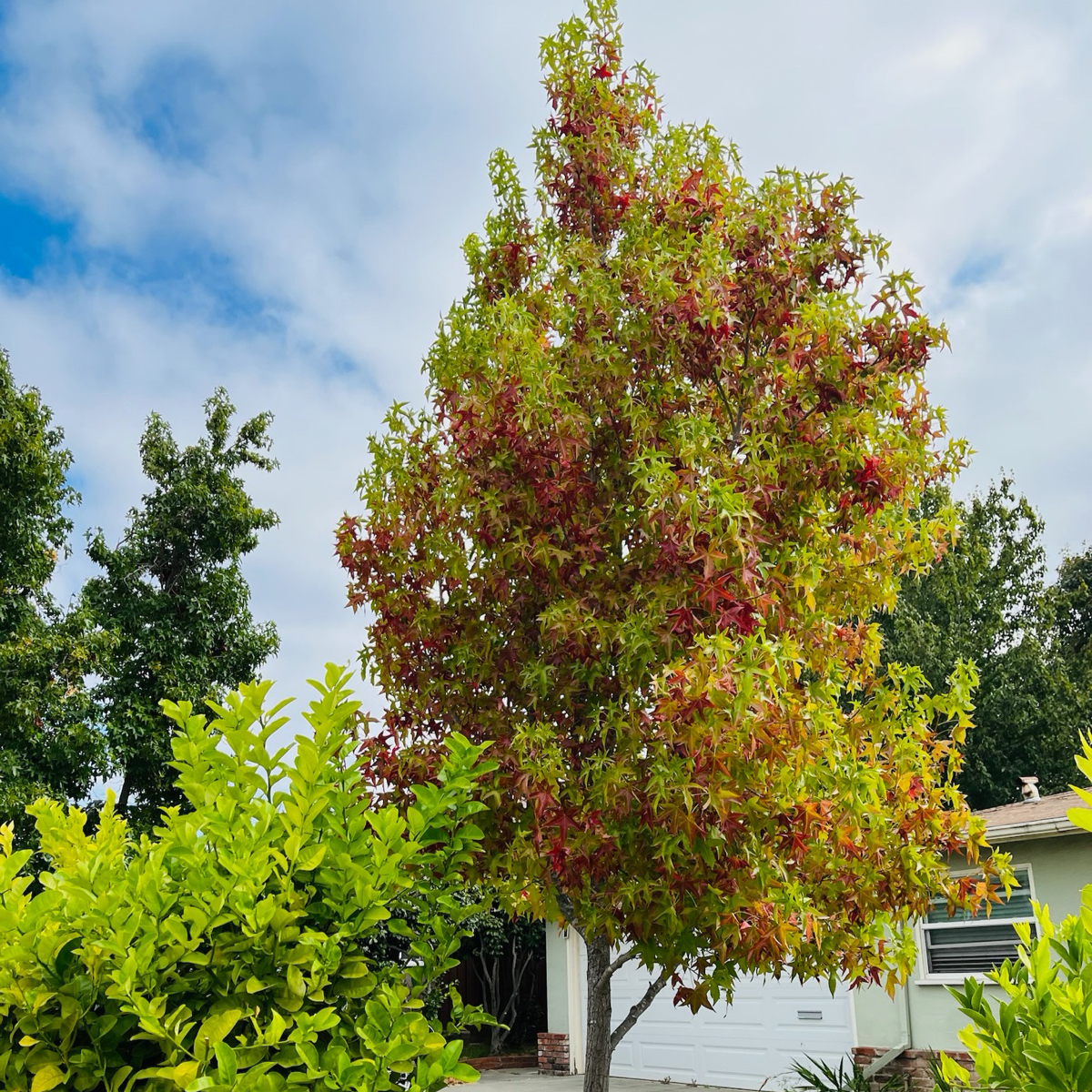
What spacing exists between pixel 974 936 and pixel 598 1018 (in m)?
8.44

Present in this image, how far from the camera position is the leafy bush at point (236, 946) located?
2.26 m

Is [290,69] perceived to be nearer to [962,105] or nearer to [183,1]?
[183,1]

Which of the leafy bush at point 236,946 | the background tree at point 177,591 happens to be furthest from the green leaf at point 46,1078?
the background tree at point 177,591

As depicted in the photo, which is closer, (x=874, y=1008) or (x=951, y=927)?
(x=951, y=927)

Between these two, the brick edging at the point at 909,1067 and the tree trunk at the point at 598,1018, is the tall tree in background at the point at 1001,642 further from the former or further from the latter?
the tree trunk at the point at 598,1018

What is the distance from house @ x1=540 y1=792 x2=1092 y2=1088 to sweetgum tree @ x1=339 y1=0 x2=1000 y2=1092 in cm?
619

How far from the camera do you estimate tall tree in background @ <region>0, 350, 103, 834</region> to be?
15117 millimetres

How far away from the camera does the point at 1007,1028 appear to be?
234cm

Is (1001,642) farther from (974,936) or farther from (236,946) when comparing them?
(236,946)

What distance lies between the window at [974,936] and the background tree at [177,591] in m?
12.5

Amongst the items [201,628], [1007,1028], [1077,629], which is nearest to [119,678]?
[201,628]

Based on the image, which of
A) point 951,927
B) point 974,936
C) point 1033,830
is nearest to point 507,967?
point 951,927

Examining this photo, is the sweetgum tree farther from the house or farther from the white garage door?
the white garage door

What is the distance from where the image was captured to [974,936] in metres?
11.9
